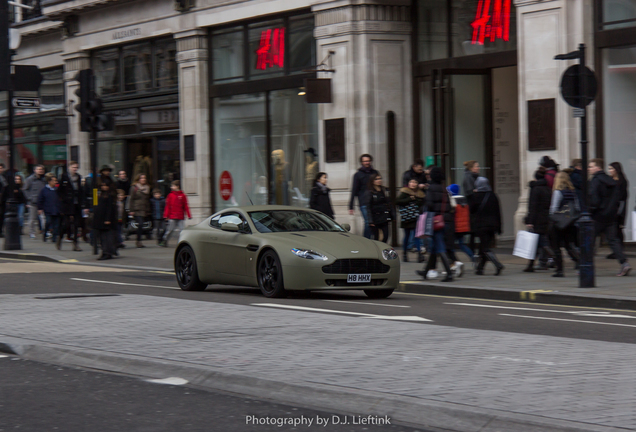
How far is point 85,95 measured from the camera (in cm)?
2064

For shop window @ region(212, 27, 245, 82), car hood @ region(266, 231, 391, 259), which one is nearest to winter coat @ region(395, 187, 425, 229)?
car hood @ region(266, 231, 391, 259)

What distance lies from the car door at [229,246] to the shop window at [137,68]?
1474cm

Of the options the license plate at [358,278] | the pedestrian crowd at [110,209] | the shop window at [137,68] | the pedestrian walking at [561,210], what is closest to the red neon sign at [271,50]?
the pedestrian crowd at [110,209]

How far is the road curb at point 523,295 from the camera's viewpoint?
39.5 ft

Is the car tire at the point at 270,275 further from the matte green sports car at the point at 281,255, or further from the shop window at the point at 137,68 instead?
the shop window at the point at 137,68

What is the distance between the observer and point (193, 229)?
1452 centimetres

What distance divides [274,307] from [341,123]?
37.2 ft

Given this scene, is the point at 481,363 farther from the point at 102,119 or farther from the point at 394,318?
the point at 102,119

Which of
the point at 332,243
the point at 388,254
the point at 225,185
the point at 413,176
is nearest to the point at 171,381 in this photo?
the point at 332,243

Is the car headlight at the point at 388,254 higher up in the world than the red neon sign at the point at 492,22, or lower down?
lower down

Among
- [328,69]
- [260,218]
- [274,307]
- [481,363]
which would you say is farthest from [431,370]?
[328,69]

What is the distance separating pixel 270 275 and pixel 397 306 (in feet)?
6.25

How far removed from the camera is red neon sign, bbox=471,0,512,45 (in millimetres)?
20219

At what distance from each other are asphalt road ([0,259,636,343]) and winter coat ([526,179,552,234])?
271 cm
